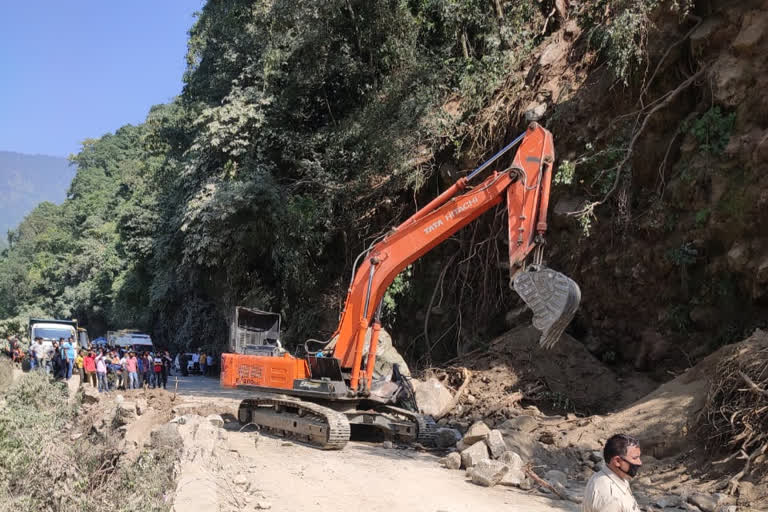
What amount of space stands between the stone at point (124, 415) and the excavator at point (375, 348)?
2.43 meters

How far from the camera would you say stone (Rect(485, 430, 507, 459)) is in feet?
32.2

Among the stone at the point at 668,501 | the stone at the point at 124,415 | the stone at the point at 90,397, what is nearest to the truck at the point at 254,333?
the stone at the point at 124,415

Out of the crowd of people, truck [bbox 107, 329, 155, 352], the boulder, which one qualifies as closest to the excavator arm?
the boulder

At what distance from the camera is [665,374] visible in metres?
12.9

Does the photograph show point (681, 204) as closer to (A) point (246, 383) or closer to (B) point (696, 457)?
(B) point (696, 457)

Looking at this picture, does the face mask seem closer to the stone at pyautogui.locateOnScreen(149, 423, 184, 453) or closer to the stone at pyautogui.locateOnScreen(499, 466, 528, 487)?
the stone at pyautogui.locateOnScreen(499, 466, 528, 487)

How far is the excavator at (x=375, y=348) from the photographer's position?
10.1m

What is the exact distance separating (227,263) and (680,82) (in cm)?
1305

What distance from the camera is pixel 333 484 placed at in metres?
8.76

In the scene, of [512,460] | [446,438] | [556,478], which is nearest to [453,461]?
[512,460]

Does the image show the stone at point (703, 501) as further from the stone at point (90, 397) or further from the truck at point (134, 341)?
the truck at point (134, 341)

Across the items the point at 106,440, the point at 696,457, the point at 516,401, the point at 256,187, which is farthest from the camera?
the point at 256,187

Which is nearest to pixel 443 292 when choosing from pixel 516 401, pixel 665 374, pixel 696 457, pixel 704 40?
pixel 516 401

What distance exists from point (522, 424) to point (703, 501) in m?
3.87
